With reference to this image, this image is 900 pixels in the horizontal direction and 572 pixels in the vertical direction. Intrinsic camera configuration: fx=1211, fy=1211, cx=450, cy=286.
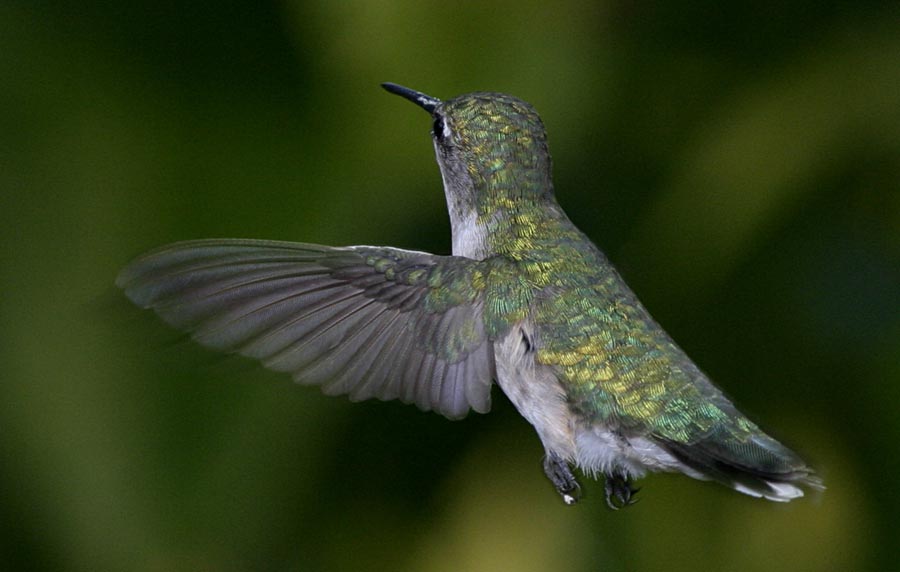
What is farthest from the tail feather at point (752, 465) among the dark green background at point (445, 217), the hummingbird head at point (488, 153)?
the dark green background at point (445, 217)

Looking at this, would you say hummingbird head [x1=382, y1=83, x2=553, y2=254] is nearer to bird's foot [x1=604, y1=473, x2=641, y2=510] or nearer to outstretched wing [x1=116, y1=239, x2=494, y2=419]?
outstretched wing [x1=116, y1=239, x2=494, y2=419]

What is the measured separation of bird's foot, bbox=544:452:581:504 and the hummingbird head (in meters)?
0.39

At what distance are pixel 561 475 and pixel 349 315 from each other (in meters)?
0.39

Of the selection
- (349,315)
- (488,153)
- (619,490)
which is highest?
(488,153)

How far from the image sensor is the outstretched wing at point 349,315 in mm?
1628

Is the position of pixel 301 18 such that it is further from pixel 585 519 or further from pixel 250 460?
pixel 585 519

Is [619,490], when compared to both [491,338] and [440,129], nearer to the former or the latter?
[491,338]

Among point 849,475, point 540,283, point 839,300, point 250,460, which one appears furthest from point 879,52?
point 250,460

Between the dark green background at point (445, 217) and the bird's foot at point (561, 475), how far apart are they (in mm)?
1051

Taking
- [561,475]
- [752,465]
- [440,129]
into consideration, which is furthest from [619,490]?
[440,129]

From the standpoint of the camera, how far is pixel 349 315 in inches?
70.4

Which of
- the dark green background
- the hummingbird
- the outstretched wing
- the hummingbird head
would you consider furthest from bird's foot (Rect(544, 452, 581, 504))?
the dark green background

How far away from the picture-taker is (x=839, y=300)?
9.70ft

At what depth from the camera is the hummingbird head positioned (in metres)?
1.94
